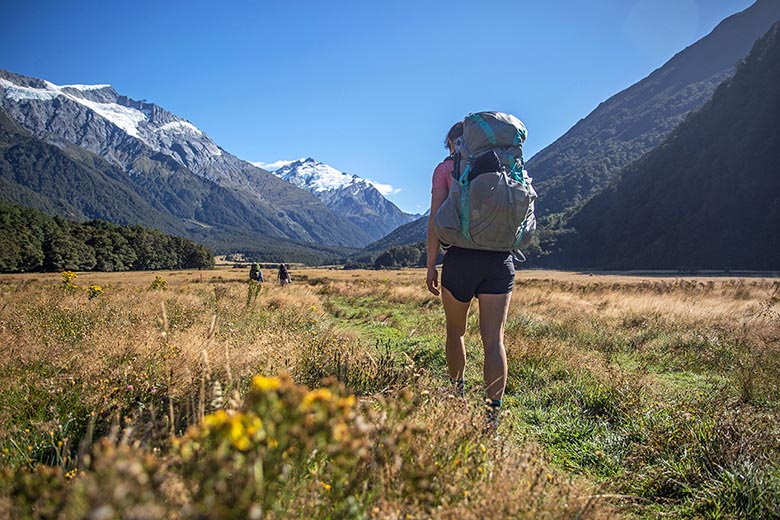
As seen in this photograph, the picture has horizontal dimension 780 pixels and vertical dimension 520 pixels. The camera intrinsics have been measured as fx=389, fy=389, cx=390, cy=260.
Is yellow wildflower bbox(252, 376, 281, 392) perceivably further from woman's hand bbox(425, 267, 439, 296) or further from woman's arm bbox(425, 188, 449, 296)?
woman's hand bbox(425, 267, 439, 296)

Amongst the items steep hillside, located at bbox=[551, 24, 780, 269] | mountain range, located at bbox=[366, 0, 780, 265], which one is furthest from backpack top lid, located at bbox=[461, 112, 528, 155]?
mountain range, located at bbox=[366, 0, 780, 265]

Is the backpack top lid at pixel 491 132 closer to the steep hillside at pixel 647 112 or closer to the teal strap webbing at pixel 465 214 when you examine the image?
the teal strap webbing at pixel 465 214

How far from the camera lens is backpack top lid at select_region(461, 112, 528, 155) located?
2.82m

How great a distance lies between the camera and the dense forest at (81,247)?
67500 mm

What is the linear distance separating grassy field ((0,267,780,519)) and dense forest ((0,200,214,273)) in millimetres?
83940

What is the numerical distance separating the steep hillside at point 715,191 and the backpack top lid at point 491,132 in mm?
68841

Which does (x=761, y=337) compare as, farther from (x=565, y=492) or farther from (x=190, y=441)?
(x=190, y=441)

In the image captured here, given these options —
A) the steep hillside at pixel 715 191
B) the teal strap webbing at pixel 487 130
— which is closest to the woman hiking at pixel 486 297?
the teal strap webbing at pixel 487 130

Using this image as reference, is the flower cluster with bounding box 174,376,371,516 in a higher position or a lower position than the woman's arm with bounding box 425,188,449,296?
lower

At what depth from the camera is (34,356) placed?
359 cm

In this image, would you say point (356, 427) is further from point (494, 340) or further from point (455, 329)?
point (455, 329)

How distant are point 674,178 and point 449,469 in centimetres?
8681

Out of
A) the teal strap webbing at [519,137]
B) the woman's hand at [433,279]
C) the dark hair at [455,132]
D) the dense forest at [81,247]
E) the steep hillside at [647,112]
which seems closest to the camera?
the teal strap webbing at [519,137]

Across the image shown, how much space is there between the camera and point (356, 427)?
3.67 ft
